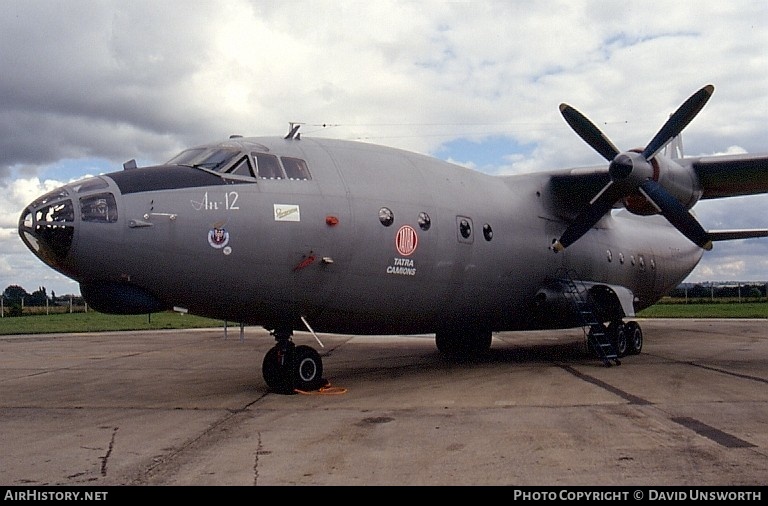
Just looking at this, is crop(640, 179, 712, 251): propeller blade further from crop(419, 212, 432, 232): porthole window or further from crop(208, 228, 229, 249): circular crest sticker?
crop(208, 228, 229, 249): circular crest sticker

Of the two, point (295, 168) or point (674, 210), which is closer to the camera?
point (295, 168)

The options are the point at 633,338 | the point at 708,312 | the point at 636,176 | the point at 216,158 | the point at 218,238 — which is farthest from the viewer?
the point at 708,312

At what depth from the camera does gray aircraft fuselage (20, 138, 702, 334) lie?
9250 millimetres

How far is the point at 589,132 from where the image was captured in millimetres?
15711

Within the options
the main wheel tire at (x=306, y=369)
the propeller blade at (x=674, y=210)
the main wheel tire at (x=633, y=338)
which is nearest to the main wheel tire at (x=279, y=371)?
the main wheel tire at (x=306, y=369)

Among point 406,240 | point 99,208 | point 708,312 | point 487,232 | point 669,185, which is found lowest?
point 708,312

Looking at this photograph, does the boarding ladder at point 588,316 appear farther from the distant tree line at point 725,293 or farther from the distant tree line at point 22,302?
the distant tree line at point 725,293

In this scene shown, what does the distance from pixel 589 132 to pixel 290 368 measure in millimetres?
9090

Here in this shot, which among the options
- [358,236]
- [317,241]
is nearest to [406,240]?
[358,236]

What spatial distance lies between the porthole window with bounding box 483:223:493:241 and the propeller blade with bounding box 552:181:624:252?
2199 millimetres

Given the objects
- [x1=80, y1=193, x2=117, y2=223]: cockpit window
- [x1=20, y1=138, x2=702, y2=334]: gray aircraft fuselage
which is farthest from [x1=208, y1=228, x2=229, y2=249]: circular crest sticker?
[x1=80, y1=193, x2=117, y2=223]: cockpit window

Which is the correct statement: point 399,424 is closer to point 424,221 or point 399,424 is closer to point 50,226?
point 424,221
